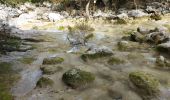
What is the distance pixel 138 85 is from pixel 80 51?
11.0 ft

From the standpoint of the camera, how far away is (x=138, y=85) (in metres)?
6.32

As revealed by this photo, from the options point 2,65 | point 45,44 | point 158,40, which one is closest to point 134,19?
point 158,40

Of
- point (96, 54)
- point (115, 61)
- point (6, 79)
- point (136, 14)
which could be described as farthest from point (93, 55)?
point (136, 14)

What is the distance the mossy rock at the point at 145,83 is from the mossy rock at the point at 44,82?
1969 millimetres

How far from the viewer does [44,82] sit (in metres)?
6.62

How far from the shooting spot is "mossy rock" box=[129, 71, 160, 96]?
6.07 metres

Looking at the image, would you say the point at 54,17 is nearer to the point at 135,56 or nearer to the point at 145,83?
the point at 135,56

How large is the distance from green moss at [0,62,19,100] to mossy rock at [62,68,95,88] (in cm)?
133

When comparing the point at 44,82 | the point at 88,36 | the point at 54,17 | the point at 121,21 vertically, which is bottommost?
the point at 44,82

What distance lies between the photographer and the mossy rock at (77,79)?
6.45 metres

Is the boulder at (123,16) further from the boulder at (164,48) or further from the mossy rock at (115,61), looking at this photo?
the mossy rock at (115,61)

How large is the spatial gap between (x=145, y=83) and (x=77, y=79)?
1568mm

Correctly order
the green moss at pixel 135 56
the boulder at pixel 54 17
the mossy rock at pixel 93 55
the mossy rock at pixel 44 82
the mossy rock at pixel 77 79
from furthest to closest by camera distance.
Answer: the boulder at pixel 54 17 → the green moss at pixel 135 56 → the mossy rock at pixel 93 55 → the mossy rock at pixel 44 82 → the mossy rock at pixel 77 79

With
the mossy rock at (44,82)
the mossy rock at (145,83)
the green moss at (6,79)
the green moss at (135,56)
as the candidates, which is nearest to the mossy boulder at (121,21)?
the green moss at (135,56)
